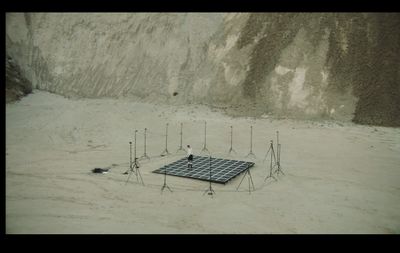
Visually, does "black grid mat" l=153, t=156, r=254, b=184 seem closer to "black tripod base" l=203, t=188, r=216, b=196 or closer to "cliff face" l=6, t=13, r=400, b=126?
"black tripod base" l=203, t=188, r=216, b=196

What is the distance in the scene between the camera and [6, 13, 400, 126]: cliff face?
2734 cm

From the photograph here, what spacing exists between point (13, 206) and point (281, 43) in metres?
21.6

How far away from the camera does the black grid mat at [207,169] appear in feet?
54.0

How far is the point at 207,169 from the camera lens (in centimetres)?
1755

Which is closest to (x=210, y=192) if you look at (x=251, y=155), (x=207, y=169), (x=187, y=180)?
(x=187, y=180)

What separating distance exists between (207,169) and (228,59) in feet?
49.5

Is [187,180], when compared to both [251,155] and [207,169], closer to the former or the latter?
[207,169]

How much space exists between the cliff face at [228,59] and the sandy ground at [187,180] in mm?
2573

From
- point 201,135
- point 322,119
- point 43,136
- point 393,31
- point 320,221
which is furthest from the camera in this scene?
point 393,31

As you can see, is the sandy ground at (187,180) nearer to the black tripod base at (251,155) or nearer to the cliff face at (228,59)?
the black tripod base at (251,155)

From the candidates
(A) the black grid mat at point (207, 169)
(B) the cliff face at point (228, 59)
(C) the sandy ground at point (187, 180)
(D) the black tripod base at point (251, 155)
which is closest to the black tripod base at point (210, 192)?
(C) the sandy ground at point (187, 180)


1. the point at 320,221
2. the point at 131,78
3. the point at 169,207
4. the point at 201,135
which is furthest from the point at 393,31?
the point at 169,207

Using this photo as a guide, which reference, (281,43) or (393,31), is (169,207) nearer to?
(281,43)
